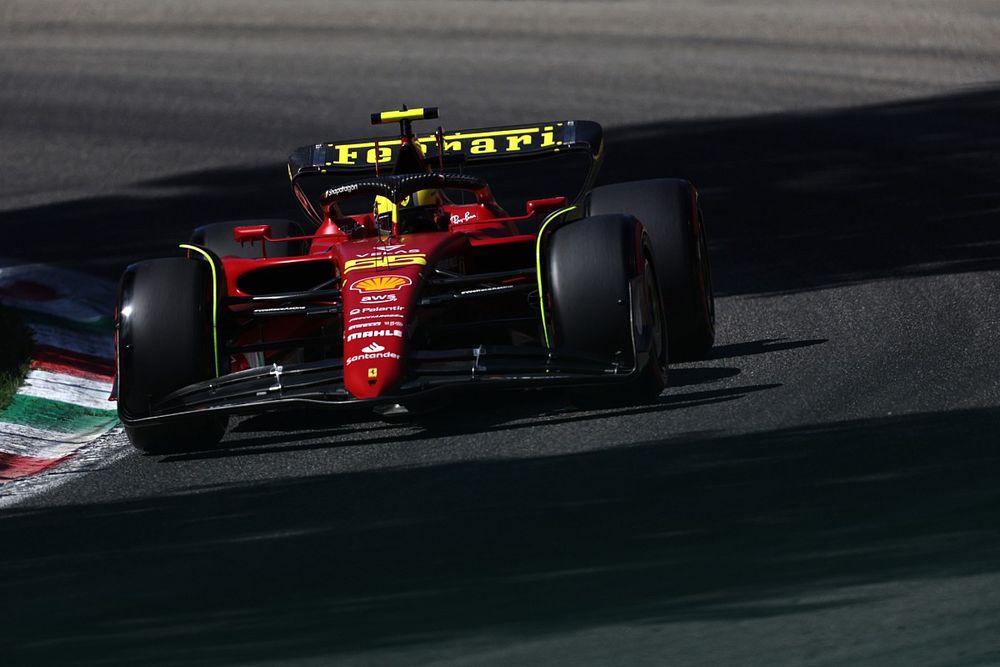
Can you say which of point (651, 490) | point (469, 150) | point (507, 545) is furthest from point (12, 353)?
point (507, 545)

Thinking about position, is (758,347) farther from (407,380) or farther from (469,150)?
(407,380)

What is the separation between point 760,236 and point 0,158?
339 inches

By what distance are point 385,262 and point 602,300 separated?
1.00m

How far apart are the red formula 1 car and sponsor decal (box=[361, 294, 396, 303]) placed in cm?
2

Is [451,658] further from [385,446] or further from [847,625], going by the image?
[385,446]

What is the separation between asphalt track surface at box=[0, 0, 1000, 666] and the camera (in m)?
5.31

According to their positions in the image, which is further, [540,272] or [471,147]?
[471,147]

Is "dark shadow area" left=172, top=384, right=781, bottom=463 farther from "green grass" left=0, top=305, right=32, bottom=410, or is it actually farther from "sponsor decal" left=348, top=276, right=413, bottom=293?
"green grass" left=0, top=305, right=32, bottom=410

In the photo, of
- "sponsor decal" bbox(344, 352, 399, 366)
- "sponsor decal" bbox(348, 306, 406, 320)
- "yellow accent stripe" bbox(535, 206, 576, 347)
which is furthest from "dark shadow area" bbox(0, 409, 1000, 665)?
"yellow accent stripe" bbox(535, 206, 576, 347)

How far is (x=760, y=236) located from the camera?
44.8 feet

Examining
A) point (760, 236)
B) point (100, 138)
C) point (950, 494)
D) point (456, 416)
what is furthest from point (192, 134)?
point (950, 494)

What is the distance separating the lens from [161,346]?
841cm

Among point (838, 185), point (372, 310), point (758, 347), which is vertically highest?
point (372, 310)

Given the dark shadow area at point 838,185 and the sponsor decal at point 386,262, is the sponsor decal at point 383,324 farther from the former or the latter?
the dark shadow area at point 838,185
